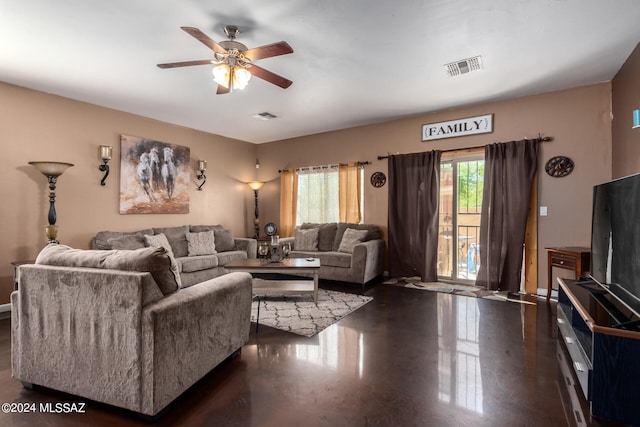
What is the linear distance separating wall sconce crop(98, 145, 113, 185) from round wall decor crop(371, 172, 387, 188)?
397 cm

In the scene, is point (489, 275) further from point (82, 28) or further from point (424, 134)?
point (82, 28)

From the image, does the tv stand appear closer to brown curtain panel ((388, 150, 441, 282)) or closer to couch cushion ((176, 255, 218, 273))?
brown curtain panel ((388, 150, 441, 282))

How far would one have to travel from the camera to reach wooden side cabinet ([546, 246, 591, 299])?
10.9ft

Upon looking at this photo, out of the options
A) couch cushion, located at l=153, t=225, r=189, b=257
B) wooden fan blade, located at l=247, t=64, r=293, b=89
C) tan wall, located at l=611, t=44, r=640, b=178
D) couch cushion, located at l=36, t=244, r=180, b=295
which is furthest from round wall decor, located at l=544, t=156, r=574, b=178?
couch cushion, located at l=153, t=225, r=189, b=257

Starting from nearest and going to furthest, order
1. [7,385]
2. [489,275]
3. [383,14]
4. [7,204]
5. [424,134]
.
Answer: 1. [7,385]
2. [383,14]
3. [7,204]
4. [489,275]
5. [424,134]

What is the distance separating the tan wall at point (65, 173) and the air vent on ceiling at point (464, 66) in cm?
433

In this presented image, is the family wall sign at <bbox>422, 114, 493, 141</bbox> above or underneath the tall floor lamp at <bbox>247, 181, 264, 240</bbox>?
above

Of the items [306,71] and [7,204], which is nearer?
[306,71]

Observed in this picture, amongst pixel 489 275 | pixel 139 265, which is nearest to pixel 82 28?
pixel 139 265

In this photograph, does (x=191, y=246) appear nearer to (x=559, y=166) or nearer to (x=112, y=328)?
(x=112, y=328)

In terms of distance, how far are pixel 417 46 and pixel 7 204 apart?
4688 millimetres

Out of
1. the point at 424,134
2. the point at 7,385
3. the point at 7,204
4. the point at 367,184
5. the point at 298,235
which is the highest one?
the point at 424,134

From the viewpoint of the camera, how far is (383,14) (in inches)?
93.7

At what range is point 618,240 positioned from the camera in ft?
7.13
